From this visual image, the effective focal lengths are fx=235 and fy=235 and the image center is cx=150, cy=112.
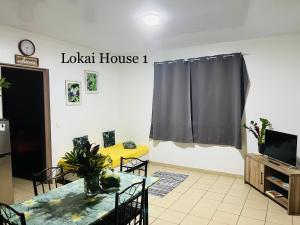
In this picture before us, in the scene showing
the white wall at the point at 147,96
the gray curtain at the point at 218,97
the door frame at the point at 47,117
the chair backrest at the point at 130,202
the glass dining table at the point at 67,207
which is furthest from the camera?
the gray curtain at the point at 218,97

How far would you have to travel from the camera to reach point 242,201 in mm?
3469

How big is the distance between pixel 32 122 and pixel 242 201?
3956mm

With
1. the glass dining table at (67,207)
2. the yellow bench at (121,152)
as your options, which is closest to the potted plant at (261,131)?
the yellow bench at (121,152)

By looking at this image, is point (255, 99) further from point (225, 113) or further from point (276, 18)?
point (276, 18)

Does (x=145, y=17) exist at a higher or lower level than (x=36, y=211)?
higher

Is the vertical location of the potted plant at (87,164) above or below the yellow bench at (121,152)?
above

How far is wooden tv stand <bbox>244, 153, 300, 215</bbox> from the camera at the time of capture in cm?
307

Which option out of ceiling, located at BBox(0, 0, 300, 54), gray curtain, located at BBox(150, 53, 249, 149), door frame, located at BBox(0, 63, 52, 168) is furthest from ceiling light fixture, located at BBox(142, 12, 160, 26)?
door frame, located at BBox(0, 63, 52, 168)

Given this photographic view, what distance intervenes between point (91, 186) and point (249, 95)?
3355 millimetres

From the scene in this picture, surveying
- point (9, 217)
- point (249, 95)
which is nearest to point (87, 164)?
point (9, 217)

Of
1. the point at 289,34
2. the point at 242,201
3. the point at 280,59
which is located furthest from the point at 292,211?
the point at 289,34

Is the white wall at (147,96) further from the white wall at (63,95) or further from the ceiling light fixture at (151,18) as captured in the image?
the ceiling light fixture at (151,18)

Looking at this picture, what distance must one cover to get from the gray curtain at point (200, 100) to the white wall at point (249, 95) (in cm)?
17

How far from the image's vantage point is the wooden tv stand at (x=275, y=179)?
10.1ft
